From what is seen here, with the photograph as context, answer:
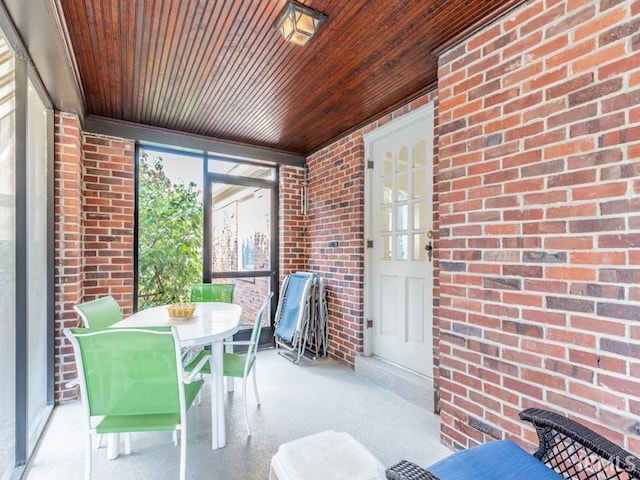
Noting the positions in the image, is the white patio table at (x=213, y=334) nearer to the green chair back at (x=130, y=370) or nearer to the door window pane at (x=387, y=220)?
the green chair back at (x=130, y=370)

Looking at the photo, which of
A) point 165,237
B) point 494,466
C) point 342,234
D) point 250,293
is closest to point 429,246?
point 342,234

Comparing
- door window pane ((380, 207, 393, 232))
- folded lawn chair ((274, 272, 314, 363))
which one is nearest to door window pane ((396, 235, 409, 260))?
door window pane ((380, 207, 393, 232))

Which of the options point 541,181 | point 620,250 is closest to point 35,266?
point 541,181

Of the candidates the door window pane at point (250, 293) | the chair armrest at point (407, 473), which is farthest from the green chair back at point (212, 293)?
the chair armrest at point (407, 473)

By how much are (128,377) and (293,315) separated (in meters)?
2.29

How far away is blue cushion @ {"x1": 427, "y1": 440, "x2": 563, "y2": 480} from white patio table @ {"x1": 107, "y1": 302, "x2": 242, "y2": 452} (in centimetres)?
135

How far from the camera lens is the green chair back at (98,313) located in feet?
6.91

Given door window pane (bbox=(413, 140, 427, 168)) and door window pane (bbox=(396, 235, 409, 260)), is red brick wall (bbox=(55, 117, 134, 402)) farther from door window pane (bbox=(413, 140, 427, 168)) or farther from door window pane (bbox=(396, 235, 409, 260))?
door window pane (bbox=(413, 140, 427, 168))

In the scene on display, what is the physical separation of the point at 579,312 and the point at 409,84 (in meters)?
1.93

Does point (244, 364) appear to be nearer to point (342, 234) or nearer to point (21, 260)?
point (21, 260)

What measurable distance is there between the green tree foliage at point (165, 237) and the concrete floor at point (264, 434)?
1.23 metres

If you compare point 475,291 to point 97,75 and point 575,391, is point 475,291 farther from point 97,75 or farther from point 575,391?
point 97,75

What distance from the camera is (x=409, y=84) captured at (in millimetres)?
2613

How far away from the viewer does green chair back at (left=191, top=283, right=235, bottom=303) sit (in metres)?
3.38
